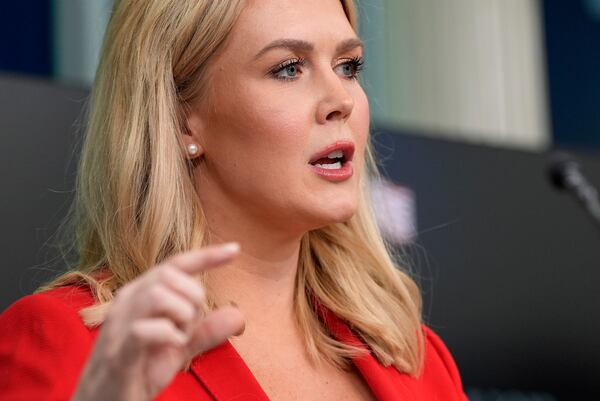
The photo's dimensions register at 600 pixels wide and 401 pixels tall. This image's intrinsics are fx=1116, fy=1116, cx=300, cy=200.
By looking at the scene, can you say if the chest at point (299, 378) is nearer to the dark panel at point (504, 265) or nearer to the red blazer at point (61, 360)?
the red blazer at point (61, 360)

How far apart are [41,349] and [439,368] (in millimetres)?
908

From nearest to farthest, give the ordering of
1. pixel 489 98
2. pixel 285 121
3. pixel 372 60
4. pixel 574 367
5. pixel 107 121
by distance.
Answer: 1. pixel 285 121
2. pixel 107 121
3. pixel 574 367
4. pixel 372 60
5. pixel 489 98

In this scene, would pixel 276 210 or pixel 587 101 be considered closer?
pixel 276 210

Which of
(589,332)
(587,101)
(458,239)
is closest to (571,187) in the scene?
→ (458,239)

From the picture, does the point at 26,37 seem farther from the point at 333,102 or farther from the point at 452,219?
the point at 333,102

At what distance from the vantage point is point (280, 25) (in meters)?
2.16

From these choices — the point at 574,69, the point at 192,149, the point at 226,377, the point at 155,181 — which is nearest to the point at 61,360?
the point at 226,377

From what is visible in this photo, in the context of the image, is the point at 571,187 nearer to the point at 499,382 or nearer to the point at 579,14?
the point at 499,382

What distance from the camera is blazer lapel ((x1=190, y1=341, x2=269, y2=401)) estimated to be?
1975 millimetres

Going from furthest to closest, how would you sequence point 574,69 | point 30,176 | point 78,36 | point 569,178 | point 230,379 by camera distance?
point 574,69
point 78,36
point 569,178
point 30,176
point 230,379

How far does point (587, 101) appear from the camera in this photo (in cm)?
481

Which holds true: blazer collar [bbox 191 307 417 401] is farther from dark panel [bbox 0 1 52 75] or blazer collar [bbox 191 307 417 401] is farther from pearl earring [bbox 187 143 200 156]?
dark panel [bbox 0 1 52 75]

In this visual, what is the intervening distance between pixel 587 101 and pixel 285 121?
302 centimetres

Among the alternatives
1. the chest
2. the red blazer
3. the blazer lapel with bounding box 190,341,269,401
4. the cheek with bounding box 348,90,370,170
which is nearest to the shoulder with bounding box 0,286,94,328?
the red blazer
